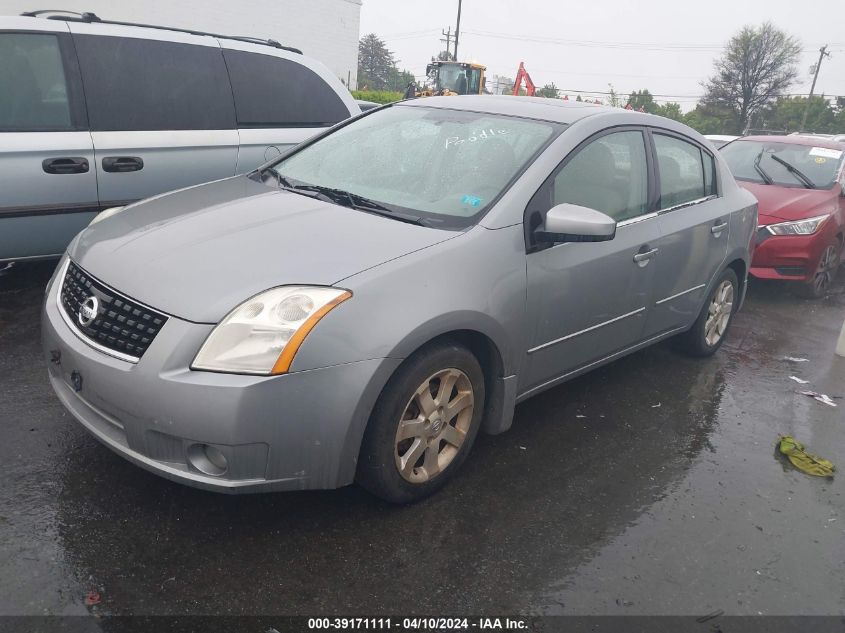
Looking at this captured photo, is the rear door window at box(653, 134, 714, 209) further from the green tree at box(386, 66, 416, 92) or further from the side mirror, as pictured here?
the green tree at box(386, 66, 416, 92)

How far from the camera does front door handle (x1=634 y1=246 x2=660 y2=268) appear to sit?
12.6 ft

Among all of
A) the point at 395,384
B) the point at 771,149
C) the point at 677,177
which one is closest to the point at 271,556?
the point at 395,384

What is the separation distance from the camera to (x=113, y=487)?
293 cm

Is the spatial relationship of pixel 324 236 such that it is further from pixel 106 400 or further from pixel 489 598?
pixel 489 598

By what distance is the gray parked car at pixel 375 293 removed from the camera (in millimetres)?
2471

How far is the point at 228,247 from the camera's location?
9.28 feet

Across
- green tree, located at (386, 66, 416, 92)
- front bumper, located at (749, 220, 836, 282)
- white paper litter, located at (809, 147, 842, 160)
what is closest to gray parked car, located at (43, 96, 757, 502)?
front bumper, located at (749, 220, 836, 282)

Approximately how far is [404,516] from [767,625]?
1386 millimetres

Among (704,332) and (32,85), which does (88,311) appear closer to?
(32,85)

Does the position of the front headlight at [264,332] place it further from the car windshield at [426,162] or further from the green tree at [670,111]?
the green tree at [670,111]

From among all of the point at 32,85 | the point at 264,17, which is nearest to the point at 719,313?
the point at 32,85

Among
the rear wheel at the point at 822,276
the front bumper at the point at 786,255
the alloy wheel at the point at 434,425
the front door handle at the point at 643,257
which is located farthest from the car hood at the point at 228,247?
the rear wheel at the point at 822,276

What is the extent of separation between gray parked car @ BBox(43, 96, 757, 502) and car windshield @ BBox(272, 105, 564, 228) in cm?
1

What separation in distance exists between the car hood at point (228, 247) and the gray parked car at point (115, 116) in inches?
56.2
